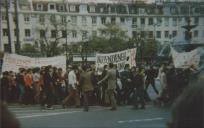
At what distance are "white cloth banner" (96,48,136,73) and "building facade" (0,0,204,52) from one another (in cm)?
7679

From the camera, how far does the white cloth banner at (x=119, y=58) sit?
21.2m

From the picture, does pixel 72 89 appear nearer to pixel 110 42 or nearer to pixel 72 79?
pixel 72 79

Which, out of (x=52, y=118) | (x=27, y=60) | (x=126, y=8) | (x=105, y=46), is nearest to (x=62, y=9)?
(x=126, y=8)

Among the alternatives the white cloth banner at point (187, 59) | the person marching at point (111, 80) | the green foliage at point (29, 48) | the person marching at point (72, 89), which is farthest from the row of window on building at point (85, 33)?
the person marching at point (111, 80)

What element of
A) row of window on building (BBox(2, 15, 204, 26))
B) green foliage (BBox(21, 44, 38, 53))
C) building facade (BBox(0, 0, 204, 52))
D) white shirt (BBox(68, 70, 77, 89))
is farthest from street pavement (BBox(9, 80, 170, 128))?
row of window on building (BBox(2, 15, 204, 26))

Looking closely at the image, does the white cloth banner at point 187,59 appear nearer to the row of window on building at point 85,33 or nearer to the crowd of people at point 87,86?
the crowd of people at point 87,86

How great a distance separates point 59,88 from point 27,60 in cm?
301

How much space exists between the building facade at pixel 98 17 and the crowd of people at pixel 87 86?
256 feet

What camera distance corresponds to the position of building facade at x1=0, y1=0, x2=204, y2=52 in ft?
352

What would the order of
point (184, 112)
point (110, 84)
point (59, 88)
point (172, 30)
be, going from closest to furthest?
point (184, 112) → point (110, 84) → point (59, 88) → point (172, 30)

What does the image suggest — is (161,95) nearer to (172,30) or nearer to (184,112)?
(184,112)

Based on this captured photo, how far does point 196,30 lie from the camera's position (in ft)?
427

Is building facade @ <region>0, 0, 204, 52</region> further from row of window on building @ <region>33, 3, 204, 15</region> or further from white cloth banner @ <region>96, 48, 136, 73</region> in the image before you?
white cloth banner @ <region>96, 48, 136, 73</region>

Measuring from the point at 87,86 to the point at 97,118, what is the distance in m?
2.77
